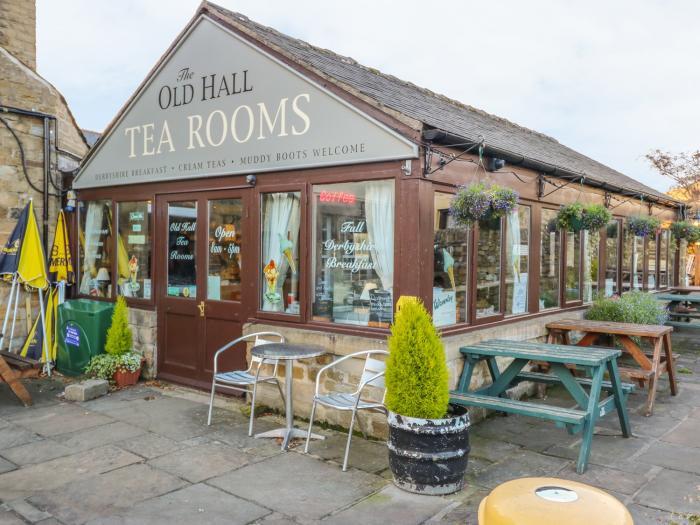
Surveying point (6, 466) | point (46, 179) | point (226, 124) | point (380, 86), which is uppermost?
point (380, 86)

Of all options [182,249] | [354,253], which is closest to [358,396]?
[354,253]

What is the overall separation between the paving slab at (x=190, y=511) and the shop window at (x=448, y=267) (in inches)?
96.8

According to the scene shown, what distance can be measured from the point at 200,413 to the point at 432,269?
2949 mm

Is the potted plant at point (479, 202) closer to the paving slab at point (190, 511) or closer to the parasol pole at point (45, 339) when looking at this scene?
the paving slab at point (190, 511)

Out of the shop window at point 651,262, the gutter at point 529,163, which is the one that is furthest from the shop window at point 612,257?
the shop window at point 651,262

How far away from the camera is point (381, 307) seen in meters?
5.60

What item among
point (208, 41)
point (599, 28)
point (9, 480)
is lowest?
point (9, 480)

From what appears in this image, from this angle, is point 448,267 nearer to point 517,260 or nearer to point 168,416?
point 517,260

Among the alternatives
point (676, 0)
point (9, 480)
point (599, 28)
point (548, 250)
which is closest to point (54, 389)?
point (9, 480)

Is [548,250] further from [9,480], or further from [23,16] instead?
[23,16]

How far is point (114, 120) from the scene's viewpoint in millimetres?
8141

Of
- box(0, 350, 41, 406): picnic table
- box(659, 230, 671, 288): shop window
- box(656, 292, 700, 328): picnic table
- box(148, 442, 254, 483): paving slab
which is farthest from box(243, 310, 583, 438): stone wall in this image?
box(659, 230, 671, 288): shop window

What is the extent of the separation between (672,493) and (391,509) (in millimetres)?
2049

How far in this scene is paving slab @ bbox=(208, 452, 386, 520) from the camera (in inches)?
161
